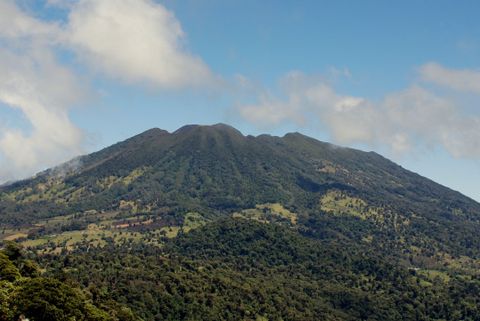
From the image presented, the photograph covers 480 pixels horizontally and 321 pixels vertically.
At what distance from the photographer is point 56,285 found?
11438 centimetres

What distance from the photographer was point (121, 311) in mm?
142125

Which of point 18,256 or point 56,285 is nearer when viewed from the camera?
point 56,285

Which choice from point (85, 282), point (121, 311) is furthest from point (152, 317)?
point (121, 311)

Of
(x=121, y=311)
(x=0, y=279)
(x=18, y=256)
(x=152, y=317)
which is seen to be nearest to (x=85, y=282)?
(x=152, y=317)

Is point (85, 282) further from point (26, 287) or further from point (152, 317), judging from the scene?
point (26, 287)

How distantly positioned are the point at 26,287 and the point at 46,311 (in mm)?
7802

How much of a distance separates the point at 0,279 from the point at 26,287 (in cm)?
1437

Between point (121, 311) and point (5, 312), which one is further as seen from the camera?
point (121, 311)

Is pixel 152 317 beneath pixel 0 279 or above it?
beneath

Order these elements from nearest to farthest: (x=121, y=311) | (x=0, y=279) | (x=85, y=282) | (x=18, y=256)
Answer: (x=0, y=279), (x=121, y=311), (x=18, y=256), (x=85, y=282)

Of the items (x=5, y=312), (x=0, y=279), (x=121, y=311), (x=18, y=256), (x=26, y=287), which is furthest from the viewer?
(x=18, y=256)

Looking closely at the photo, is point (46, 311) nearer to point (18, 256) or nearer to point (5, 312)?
point (5, 312)

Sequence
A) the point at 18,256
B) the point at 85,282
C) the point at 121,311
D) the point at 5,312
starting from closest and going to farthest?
the point at 5,312, the point at 121,311, the point at 18,256, the point at 85,282

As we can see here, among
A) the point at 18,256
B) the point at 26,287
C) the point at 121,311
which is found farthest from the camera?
the point at 18,256
